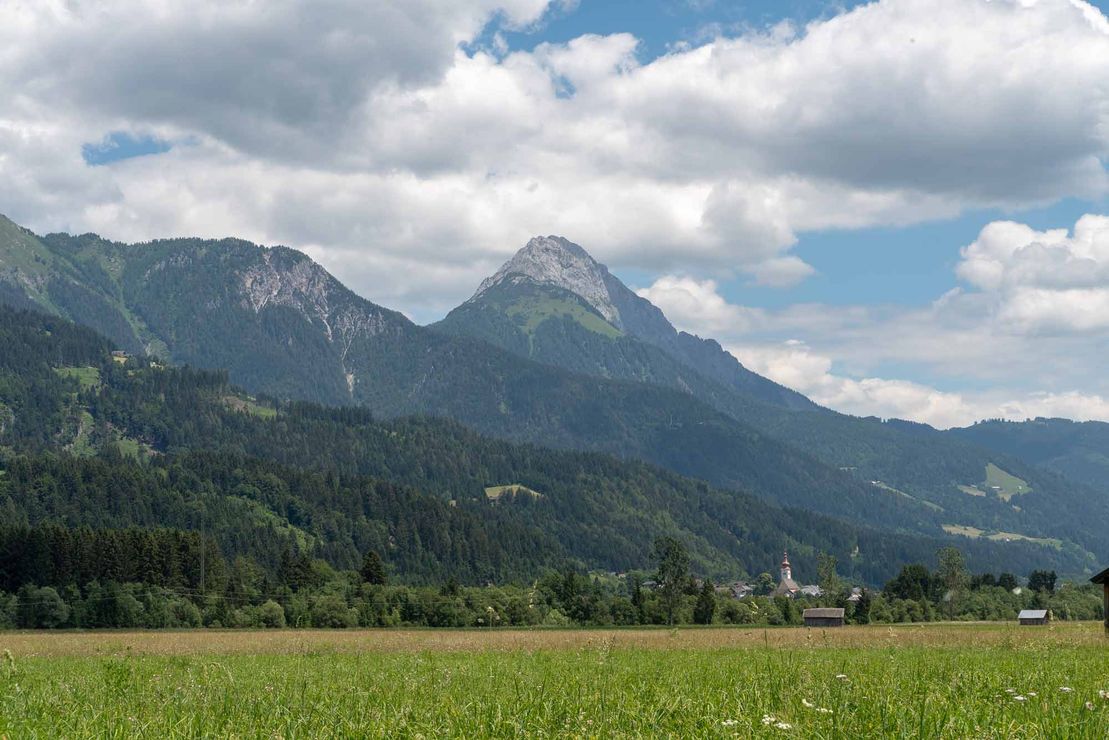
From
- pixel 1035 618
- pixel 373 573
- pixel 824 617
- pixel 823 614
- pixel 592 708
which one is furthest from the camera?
pixel 373 573

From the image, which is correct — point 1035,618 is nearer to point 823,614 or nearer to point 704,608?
point 823,614

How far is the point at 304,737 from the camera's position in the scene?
10625 millimetres

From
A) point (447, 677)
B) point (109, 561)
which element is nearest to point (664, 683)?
point (447, 677)

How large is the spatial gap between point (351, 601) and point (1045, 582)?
455ft

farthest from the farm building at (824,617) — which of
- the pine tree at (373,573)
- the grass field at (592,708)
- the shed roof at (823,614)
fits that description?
the grass field at (592,708)

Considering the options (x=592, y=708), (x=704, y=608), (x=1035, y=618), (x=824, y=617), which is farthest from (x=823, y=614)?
(x=592, y=708)

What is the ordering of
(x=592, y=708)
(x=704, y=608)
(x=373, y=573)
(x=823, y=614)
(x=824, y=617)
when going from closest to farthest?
(x=592, y=708)
(x=824, y=617)
(x=823, y=614)
(x=704, y=608)
(x=373, y=573)

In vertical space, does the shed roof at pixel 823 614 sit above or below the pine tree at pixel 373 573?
below

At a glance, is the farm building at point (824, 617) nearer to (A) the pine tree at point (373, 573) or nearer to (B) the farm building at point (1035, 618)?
(B) the farm building at point (1035, 618)

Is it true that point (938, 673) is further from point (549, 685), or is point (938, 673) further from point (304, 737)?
point (304, 737)

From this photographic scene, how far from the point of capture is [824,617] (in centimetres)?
12206

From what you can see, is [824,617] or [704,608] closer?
[824,617]

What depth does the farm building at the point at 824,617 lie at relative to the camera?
398 feet

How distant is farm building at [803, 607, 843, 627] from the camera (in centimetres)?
12128
